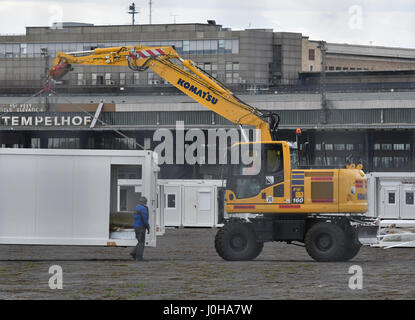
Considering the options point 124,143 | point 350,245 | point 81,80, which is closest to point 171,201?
point 350,245

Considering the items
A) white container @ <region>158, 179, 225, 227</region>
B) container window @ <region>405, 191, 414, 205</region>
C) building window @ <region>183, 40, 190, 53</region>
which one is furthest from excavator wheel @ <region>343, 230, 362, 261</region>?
building window @ <region>183, 40, 190, 53</region>

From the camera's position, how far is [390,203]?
1821 inches

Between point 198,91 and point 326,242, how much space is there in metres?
8.21

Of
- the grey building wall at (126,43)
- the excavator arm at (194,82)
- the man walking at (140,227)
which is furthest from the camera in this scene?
the grey building wall at (126,43)

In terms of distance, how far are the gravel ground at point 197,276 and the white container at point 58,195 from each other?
763mm

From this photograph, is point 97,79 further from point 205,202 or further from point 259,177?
point 259,177

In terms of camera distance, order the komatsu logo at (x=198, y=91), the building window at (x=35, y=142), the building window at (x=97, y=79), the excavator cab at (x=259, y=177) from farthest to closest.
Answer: the building window at (x=97, y=79), the building window at (x=35, y=142), the komatsu logo at (x=198, y=91), the excavator cab at (x=259, y=177)

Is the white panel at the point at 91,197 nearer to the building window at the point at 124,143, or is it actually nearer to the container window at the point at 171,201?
the container window at the point at 171,201

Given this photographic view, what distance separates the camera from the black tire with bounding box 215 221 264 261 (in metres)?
23.6

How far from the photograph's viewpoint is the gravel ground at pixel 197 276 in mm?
15344

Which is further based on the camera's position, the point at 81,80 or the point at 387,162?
the point at 81,80

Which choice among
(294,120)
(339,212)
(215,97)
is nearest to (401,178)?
(215,97)

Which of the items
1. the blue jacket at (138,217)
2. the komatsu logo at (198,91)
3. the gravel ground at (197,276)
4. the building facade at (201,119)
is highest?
the building facade at (201,119)

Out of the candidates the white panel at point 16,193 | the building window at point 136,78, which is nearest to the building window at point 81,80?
the building window at point 136,78
